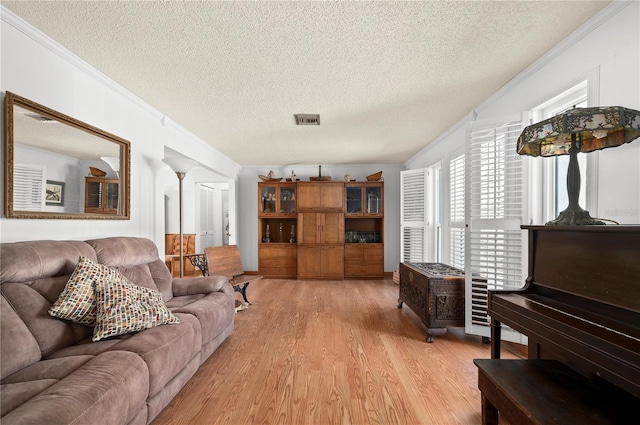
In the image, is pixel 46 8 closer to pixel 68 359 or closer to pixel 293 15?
pixel 293 15

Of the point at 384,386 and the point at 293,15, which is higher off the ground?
the point at 293,15

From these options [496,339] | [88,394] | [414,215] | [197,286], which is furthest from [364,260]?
[88,394]

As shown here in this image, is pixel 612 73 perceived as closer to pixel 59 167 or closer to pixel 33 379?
pixel 33 379

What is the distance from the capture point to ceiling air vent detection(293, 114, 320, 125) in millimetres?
3449

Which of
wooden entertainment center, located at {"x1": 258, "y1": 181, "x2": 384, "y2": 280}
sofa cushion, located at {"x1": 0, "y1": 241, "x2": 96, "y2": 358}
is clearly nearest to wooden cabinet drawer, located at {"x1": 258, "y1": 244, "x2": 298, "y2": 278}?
wooden entertainment center, located at {"x1": 258, "y1": 181, "x2": 384, "y2": 280}

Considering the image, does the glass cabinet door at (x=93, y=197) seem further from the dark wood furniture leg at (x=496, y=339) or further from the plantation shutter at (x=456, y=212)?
the plantation shutter at (x=456, y=212)

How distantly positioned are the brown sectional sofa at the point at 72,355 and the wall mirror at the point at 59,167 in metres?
0.35

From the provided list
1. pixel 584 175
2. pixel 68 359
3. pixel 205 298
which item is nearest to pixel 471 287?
pixel 584 175

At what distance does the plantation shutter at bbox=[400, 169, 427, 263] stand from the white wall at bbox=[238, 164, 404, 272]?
38.6 inches

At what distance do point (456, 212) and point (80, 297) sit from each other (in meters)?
4.15

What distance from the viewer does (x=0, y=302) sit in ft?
4.92

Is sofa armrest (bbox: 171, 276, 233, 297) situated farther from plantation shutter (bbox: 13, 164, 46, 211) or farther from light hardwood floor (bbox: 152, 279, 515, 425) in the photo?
plantation shutter (bbox: 13, 164, 46, 211)

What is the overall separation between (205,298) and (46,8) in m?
2.36

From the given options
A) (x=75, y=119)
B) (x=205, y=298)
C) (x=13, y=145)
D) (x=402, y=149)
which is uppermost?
(x=402, y=149)
